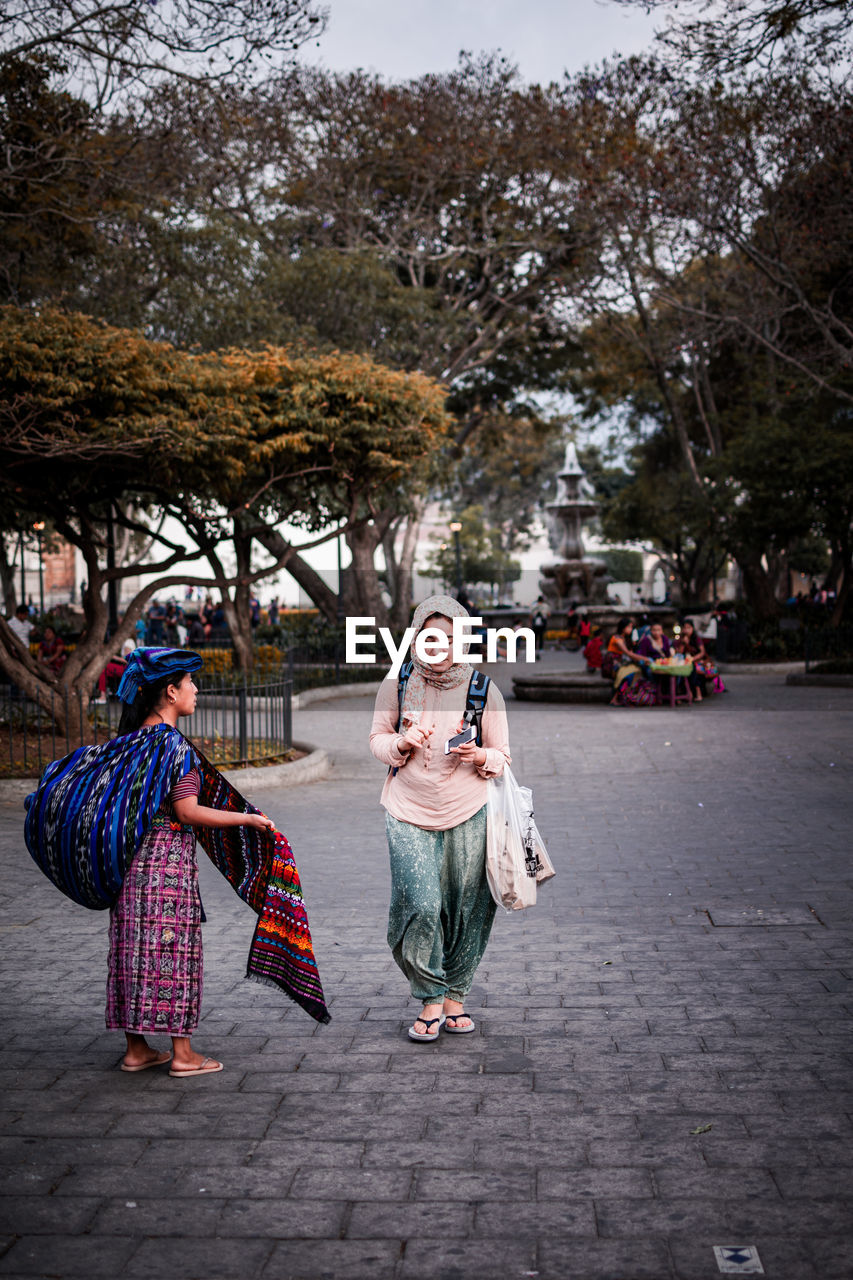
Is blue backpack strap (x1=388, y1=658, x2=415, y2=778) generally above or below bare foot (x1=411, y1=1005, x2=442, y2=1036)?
above

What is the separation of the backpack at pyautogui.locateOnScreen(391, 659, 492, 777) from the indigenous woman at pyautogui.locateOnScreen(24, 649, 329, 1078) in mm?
829

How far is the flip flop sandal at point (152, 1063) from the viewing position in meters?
4.65

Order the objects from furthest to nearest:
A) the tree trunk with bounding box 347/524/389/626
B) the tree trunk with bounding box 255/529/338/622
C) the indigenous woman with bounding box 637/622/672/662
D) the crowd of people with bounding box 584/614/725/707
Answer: the tree trunk with bounding box 255/529/338/622 → the tree trunk with bounding box 347/524/389/626 → the indigenous woman with bounding box 637/622/672/662 → the crowd of people with bounding box 584/614/725/707

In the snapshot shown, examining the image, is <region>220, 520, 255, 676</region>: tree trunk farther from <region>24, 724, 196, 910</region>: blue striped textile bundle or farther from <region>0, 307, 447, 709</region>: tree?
<region>24, 724, 196, 910</region>: blue striped textile bundle

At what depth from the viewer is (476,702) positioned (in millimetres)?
5094

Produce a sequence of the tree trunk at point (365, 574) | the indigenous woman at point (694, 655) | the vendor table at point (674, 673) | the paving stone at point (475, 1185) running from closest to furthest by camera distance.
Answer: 1. the paving stone at point (475, 1185)
2. the vendor table at point (674, 673)
3. the indigenous woman at point (694, 655)
4. the tree trunk at point (365, 574)

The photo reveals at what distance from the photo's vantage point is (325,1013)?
463 cm

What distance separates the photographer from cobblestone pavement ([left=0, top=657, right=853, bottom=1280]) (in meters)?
3.33

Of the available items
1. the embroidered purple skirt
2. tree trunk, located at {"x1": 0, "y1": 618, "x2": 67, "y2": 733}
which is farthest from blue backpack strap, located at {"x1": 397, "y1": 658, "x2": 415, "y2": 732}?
tree trunk, located at {"x1": 0, "y1": 618, "x2": 67, "y2": 733}

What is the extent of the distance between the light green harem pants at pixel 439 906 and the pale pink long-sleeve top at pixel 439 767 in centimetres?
6

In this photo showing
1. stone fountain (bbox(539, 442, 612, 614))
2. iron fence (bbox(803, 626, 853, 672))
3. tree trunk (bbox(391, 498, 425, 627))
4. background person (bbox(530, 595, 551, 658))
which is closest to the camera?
iron fence (bbox(803, 626, 853, 672))

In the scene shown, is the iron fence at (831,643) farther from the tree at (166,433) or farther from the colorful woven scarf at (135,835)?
the colorful woven scarf at (135,835)

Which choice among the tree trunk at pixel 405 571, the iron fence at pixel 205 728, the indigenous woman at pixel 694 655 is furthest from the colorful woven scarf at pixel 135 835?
the tree trunk at pixel 405 571

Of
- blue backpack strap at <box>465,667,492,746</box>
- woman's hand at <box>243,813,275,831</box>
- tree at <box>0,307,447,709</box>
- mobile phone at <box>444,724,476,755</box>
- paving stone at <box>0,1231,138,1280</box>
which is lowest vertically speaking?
paving stone at <box>0,1231,138,1280</box>
